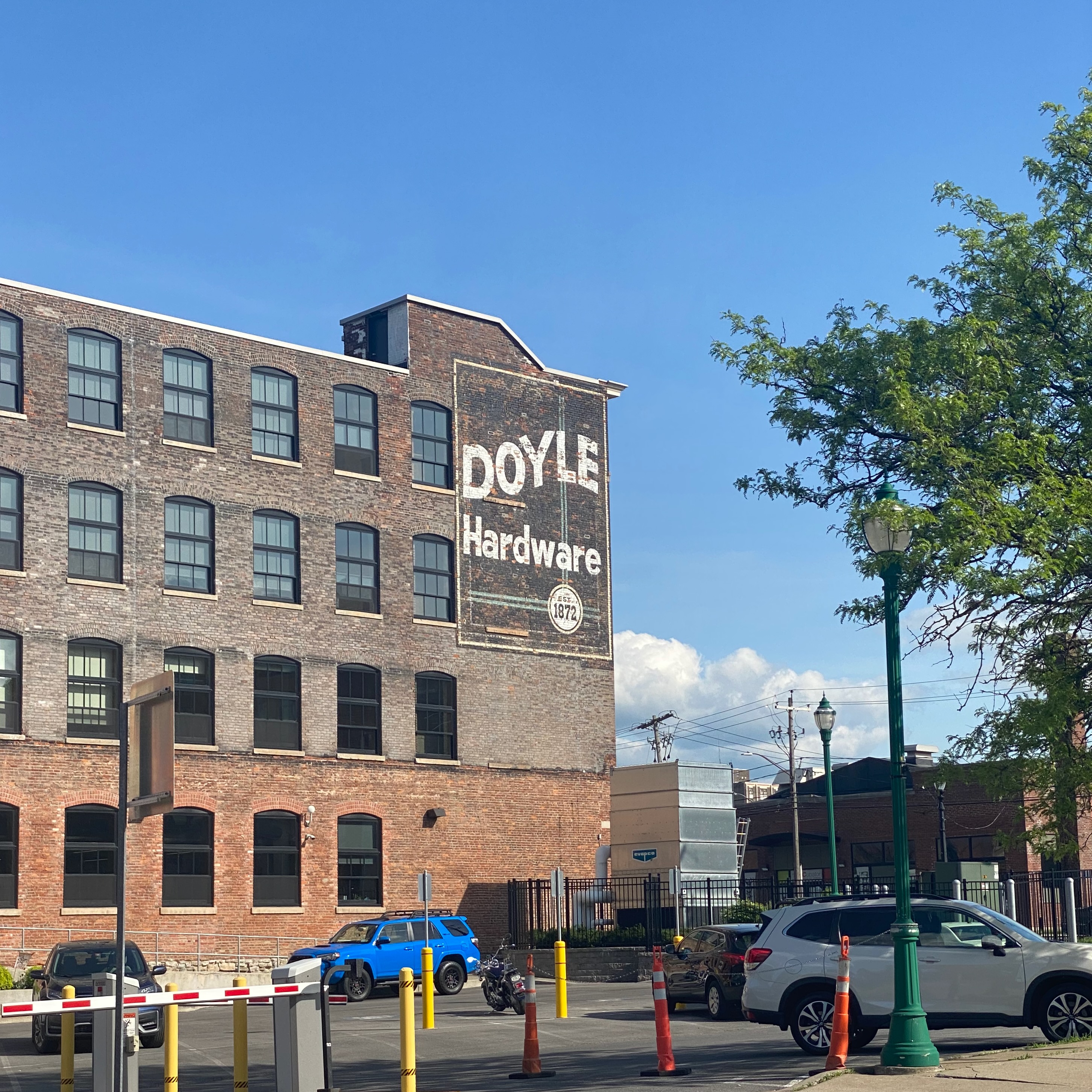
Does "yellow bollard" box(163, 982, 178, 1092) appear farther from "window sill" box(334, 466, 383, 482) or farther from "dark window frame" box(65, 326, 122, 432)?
"window sill" box(334, 466, 383, 482)

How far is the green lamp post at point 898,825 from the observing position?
15094mm

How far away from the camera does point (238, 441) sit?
41062 millimetres

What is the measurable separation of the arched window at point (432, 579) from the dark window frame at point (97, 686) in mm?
8856

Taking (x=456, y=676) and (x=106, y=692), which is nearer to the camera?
(x=106, y=692)

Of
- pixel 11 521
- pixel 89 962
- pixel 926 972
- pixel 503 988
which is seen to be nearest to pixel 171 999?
pixel 926 972

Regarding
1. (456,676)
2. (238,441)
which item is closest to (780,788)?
(456,676)

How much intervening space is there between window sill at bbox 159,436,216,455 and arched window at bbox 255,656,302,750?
5415 mm

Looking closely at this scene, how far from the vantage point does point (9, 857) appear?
3597 cm

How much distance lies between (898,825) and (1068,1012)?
3.60 metres

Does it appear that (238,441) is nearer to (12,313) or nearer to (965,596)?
(12,313)

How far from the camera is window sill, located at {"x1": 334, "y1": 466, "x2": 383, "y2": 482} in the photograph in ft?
141

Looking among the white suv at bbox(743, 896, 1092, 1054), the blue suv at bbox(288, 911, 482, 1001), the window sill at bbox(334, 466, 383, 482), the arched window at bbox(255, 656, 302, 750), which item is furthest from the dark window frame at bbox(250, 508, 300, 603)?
the white suv at bbox(743, 896, 1092, 1054)

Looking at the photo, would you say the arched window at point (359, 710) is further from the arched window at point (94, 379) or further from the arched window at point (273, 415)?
the arched window at point (94, 379)

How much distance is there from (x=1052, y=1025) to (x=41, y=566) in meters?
26.7
